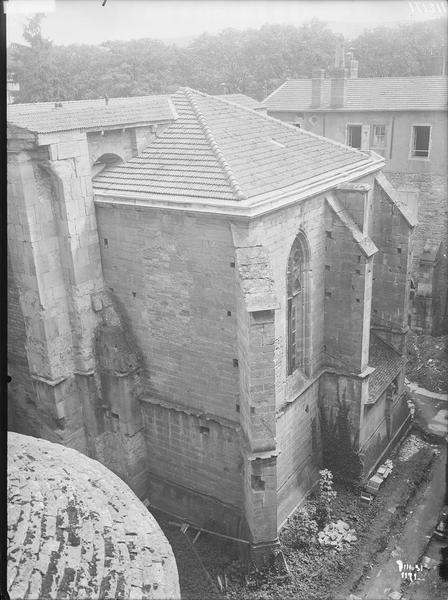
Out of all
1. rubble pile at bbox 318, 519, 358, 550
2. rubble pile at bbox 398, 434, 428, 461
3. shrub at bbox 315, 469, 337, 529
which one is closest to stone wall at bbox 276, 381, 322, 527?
shrub at bbox 315, 469, 337, 529

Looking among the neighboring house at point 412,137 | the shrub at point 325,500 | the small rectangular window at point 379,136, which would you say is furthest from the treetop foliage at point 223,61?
the shrub at point 325,500

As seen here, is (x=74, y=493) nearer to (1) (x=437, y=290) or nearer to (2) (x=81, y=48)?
(1) (x=437, y=290)

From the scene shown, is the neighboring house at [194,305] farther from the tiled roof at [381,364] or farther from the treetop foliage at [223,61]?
the treetop foliage at [223,61]

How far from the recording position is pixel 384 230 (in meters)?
17.4

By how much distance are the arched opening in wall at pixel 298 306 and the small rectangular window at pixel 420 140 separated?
50.5 feet

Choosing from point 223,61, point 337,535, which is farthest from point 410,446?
point 223,61

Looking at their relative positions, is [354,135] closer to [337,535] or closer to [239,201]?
[239,201]

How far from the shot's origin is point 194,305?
13422mm

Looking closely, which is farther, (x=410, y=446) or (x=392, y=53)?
(x=392, y=53)

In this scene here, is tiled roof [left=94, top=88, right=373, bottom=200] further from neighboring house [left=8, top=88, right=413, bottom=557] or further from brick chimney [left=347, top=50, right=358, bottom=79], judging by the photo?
brick chimney [left=347, top=50, right=358, bottom=79]

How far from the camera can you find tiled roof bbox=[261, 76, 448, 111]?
26.9m

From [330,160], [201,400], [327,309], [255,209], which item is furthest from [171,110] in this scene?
[201,400]

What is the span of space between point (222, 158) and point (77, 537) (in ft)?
30.5

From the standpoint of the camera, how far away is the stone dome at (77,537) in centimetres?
584
